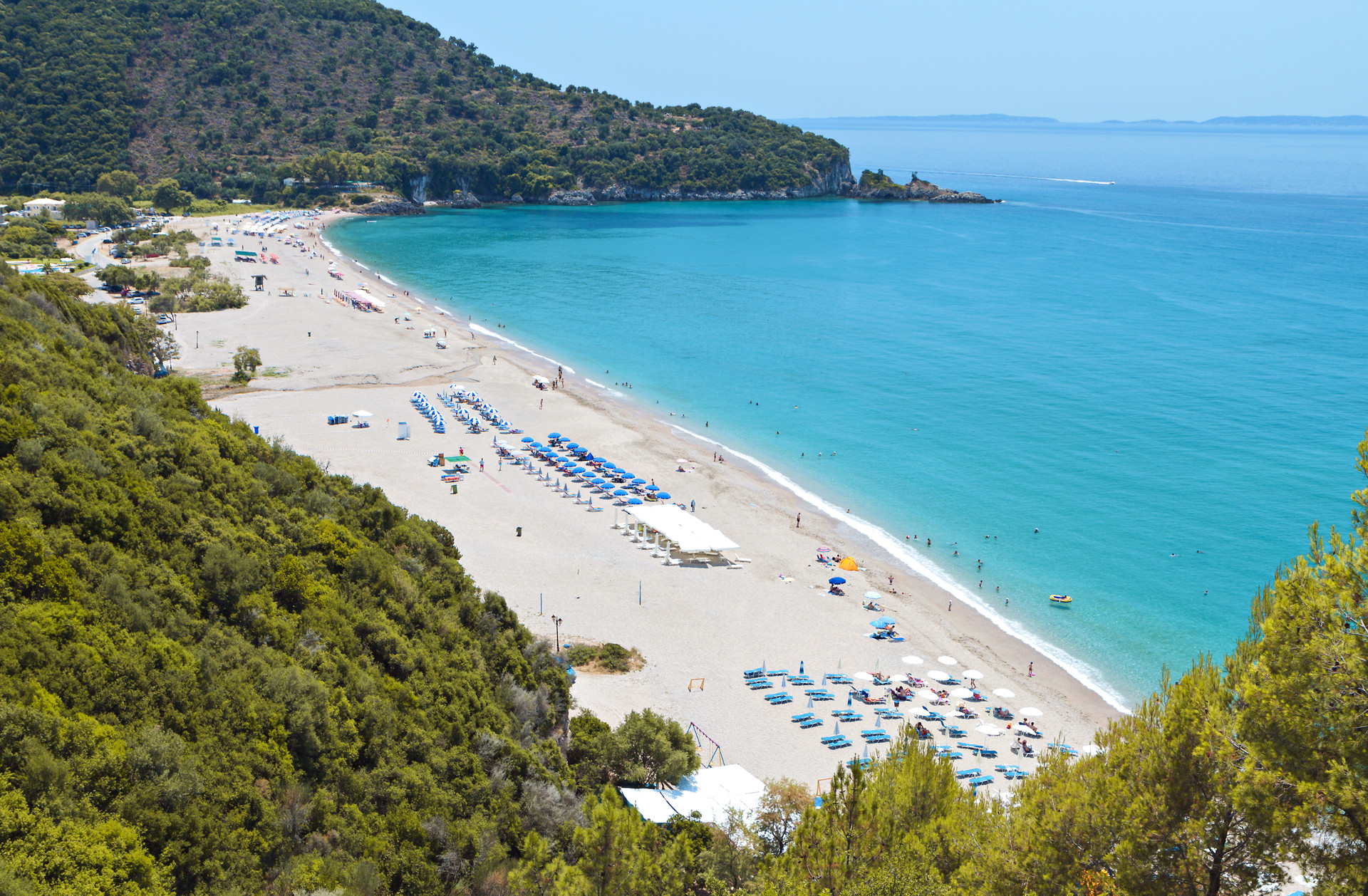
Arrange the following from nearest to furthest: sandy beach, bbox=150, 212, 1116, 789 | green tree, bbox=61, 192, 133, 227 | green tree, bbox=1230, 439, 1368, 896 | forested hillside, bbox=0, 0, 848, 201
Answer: green tree, bbox=1230, 439, 1368, 896
sandy beach, bbox=150, 212, 1116, 789
green tree, bbox=61, 192, 133, 227
forested hillside, bbox=0, 0, 848, 201

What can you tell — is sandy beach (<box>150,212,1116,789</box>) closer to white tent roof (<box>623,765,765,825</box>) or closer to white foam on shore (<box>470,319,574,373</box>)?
white tent roof (<box>623,765,765,825</box>)

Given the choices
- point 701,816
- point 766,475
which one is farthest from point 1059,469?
point 701,816

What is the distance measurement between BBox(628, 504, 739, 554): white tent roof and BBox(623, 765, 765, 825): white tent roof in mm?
14184

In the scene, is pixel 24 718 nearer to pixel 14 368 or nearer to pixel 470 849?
pixel 470 849

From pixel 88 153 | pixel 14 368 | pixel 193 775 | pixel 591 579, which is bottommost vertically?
pixel 591 579

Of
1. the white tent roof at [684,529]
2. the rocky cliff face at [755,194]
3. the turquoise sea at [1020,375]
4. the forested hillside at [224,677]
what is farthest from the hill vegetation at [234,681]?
the rocky cliff face at [755,194]

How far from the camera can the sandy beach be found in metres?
25.6

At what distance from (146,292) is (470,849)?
219 ft

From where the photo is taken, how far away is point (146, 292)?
6694cm

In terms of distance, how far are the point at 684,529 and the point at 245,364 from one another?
33.2m

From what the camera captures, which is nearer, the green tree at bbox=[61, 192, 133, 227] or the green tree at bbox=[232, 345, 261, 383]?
the green tree at bbox=[232, 345, 261, 383]

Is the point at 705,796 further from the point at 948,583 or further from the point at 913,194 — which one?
the point at 913,194

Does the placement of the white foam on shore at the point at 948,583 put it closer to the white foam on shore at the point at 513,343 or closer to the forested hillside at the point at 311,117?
the white foam on shore at the point at 513,343

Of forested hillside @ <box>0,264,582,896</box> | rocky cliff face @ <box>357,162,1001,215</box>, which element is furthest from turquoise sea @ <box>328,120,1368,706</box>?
rocky cliff face @ <box>357,162,1001,215</box>
